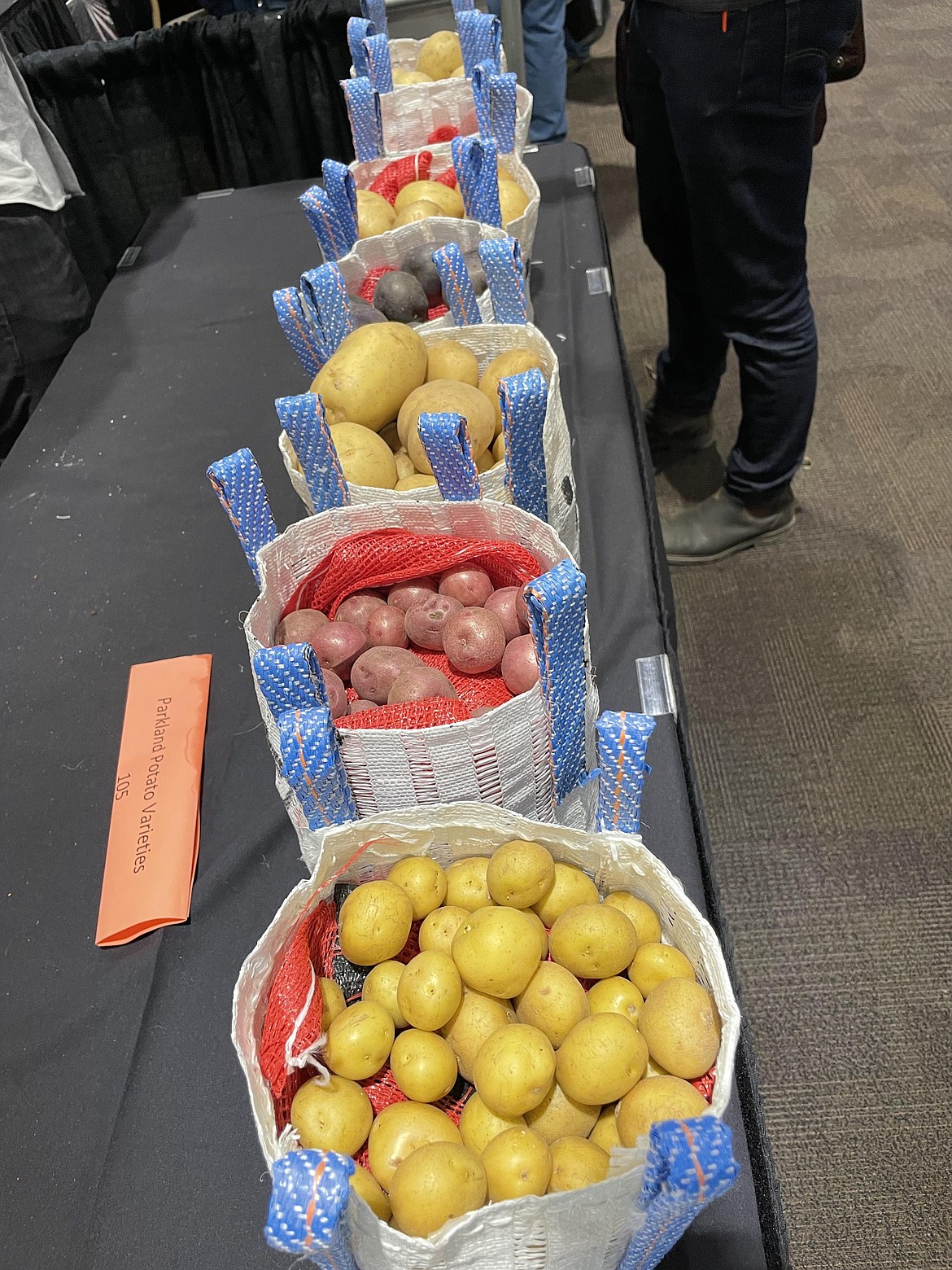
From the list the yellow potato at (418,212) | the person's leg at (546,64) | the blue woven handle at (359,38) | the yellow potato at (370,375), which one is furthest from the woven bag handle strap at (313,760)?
the person's leg at (546,64)

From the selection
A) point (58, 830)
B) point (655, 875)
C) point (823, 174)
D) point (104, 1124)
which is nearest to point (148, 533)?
point (58, 830)

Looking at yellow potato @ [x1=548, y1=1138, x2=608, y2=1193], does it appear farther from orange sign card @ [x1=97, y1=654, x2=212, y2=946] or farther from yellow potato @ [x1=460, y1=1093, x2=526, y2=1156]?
orange sign card @ [x1=97, y1=654, x2=212, y2=946]

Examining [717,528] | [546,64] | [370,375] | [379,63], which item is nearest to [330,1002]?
[370,375]

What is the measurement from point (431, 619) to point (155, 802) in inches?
14.4

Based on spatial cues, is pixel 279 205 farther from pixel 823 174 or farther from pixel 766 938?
pixel 823 174

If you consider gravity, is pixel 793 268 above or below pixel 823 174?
above

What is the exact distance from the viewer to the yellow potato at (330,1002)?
23.8 inches

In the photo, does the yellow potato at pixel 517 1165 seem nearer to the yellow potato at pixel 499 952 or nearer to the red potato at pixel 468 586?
the yellow potato at pixel 499 952

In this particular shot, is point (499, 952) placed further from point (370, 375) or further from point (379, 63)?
point (379, 63)

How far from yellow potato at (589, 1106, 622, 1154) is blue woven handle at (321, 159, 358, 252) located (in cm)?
117

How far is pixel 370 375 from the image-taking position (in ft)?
3.18

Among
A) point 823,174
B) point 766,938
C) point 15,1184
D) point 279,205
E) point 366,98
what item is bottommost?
point 766,938

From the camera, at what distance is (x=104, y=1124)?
0.70 metres

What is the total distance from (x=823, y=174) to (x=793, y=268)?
196cm
